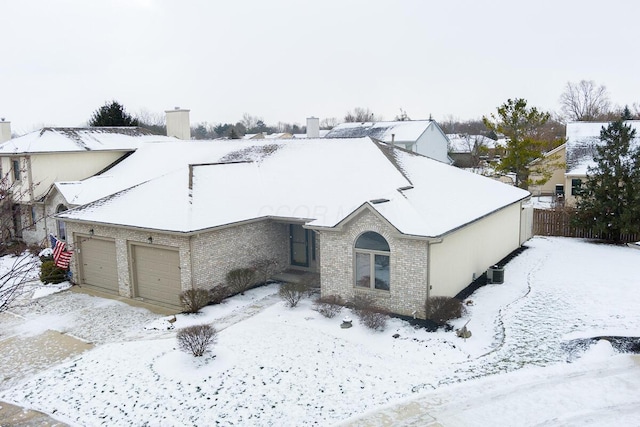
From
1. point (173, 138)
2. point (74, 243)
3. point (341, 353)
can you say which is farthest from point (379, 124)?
point (341, 353)

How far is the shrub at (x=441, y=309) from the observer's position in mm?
14172

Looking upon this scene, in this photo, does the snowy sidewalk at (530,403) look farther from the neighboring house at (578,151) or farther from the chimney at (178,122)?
the neighboring house at (578,151)

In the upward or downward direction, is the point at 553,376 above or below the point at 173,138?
below

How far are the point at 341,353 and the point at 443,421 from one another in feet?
11.1

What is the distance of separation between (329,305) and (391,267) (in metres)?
2.13

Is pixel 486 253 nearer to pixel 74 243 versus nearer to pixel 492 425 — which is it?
pixel 492 425

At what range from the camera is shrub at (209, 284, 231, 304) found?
55.1ft

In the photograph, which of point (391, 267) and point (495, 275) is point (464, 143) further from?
point (391, 267)

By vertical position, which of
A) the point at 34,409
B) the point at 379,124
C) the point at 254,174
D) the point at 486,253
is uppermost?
the point at 379,124

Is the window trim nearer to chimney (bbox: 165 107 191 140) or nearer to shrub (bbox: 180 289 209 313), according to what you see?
chimney (bbox: 165 107 191 140)

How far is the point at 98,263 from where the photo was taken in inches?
760

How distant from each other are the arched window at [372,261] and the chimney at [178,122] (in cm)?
1949

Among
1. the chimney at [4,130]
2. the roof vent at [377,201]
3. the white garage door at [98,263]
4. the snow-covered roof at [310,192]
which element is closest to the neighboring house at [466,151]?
the snow-covered roof at [310,192]

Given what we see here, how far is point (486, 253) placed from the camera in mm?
19641
